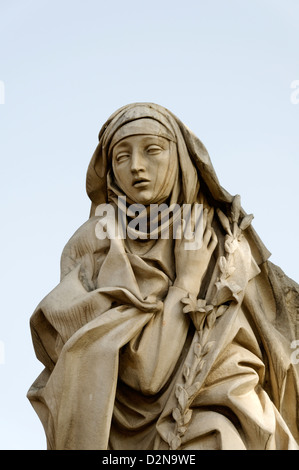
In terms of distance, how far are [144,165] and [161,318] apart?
1208mm

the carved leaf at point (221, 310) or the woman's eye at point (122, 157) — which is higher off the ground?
the woman's eye at point (122, 157)

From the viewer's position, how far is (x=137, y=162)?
1027 centimetres

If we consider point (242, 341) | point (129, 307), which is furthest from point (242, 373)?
point (129, 307)

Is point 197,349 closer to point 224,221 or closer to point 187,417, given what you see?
point 187,417

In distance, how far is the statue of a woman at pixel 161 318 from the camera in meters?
9.62

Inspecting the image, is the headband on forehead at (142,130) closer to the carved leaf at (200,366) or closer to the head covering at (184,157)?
the head covering at (184,157)

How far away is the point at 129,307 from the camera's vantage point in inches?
390

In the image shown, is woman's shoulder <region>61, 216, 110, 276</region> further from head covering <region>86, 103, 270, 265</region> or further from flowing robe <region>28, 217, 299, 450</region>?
head covering <region>86, 103, 270, 265</region>

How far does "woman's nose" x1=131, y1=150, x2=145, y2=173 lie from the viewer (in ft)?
33.6

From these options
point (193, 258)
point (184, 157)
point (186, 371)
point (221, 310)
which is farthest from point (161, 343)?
point (184, 157)

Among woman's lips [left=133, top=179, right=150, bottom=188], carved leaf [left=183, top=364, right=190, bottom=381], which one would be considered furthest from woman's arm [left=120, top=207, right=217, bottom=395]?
woman's lips [left=133, top=179, right=150, bottom=188]

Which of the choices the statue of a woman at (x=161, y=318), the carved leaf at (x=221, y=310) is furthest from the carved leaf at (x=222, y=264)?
the carved leaf at (x=221, y=310)

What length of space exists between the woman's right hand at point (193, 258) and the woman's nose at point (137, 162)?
56cm
